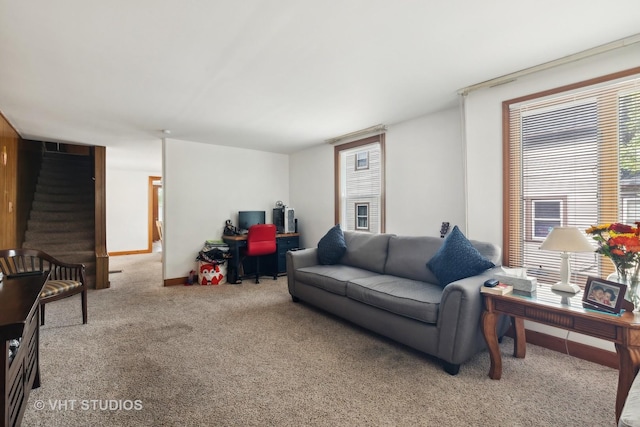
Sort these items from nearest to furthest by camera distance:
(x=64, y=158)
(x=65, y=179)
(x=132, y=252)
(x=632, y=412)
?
1. (x=632, y=412)
2. (x=65, y=179)
3. (x=64, y=158)
4. (x=132, y=252)

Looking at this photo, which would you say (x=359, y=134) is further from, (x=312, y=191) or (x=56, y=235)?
(x=56, y=235)

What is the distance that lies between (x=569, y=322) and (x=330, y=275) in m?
2.06

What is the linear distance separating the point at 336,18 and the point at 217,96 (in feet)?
5.76

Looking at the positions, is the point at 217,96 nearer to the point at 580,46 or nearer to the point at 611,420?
the point at 580,46

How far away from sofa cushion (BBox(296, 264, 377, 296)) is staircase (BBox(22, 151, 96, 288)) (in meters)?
3.65

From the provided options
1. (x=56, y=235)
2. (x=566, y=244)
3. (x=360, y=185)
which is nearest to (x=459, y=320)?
(x=566, y=244)

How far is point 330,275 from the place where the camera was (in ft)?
10.8

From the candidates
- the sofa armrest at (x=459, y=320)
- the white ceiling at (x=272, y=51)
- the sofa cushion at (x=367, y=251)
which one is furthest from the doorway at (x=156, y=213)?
the sofa armrest at (x=459, y=320)

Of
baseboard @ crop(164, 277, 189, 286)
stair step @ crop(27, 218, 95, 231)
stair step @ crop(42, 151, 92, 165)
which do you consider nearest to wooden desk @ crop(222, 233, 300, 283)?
baseboard @ crop(164, 277, 189, 286)

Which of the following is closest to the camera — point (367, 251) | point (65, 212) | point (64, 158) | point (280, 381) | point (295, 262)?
point (280, 381)

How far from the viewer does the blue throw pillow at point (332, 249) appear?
3.86 m

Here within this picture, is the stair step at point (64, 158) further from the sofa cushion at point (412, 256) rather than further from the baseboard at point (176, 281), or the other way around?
the sofa cushion at point (412, 256)

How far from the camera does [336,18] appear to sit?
1907 millimetres

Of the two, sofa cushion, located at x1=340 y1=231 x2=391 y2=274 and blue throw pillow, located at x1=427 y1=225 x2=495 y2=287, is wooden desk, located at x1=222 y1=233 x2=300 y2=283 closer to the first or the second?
sofa cushion, located at x1=340 y1=231 x2=391 y2=274
